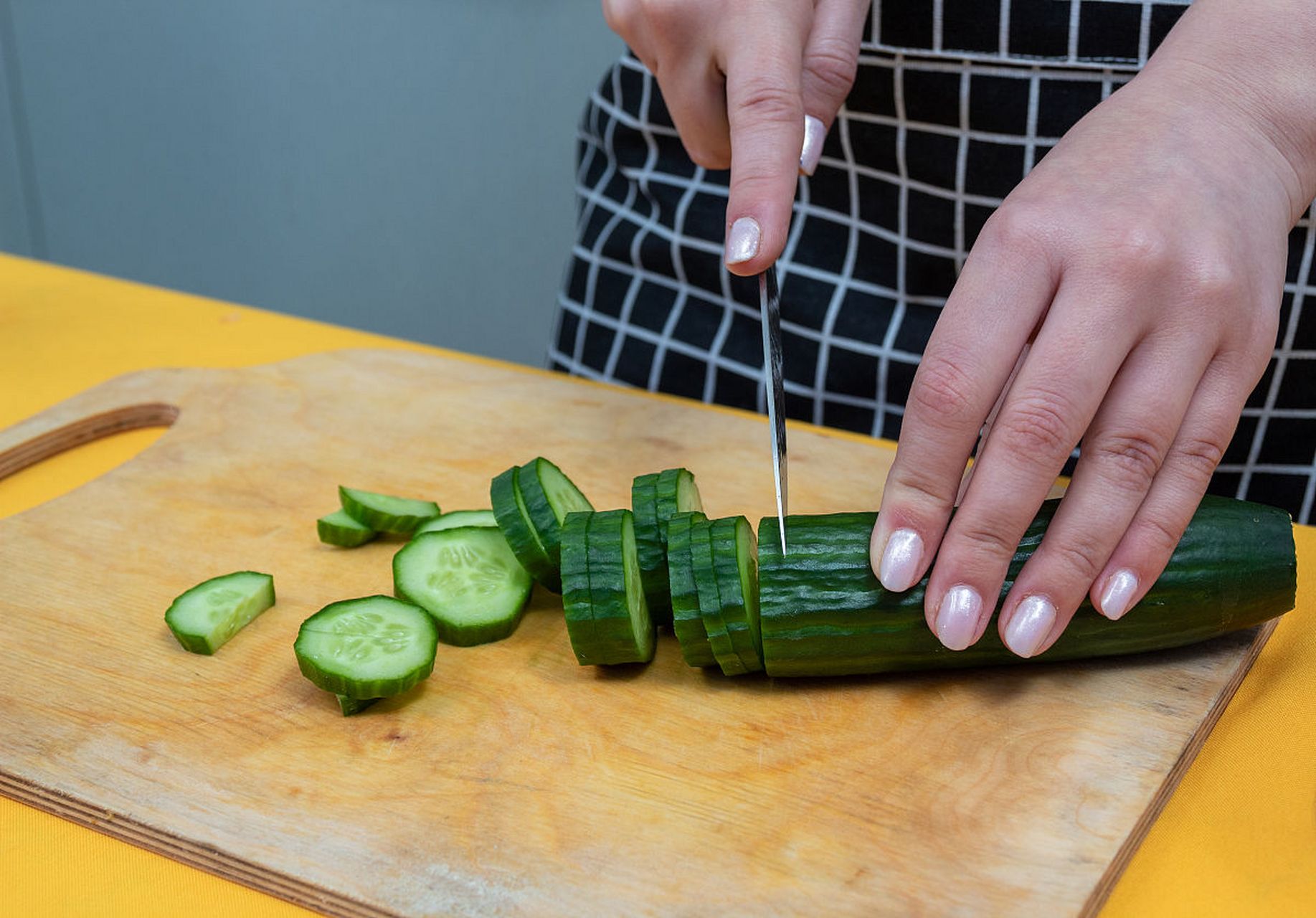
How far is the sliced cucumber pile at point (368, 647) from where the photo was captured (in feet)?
5.75

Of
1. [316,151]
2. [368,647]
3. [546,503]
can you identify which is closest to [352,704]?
[368,647]

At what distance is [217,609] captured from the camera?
1941mm

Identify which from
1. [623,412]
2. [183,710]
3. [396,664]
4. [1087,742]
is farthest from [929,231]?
[183,710]

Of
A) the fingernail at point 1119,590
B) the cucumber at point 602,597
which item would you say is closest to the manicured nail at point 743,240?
the cucumber at point 602,597

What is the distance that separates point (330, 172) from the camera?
6.05m

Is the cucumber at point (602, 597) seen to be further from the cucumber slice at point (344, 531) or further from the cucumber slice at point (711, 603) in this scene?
the cucumber slice at point (344, 531)

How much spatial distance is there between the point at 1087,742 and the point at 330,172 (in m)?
5.20

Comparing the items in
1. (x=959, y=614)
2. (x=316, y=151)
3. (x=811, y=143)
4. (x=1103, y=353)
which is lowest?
(x=316, y=151)

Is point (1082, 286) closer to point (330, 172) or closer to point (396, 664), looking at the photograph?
point (396, 664)

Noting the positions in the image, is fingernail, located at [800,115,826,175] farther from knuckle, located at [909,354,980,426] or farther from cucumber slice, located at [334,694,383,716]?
cucumber slice, located at [334,694,383,716]

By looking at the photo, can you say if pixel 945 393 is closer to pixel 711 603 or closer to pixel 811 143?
pixel 711 603

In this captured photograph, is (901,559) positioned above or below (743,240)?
below

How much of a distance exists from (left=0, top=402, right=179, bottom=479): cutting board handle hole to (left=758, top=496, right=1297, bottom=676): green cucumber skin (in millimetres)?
1547

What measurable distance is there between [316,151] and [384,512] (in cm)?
431
